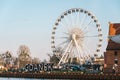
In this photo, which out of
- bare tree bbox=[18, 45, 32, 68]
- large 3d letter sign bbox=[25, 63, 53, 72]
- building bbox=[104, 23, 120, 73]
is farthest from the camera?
bare tree bbox=[18, 45, 32, 68]

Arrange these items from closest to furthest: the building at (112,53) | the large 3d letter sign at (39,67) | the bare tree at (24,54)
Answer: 1. the building at (112,53)
2. the large 3d letter sign at (39,67)
3. the bare tree at (24,54)

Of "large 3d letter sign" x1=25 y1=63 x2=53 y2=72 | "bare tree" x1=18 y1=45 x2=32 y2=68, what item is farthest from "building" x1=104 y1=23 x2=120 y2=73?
"bare tree" x1=18 y1=45 x2=32 y2=68

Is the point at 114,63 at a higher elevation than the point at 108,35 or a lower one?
lower

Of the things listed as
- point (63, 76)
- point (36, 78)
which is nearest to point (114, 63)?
point (63, 76)

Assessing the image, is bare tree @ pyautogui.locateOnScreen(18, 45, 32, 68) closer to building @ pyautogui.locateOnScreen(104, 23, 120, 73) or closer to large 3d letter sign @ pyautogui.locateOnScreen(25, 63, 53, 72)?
large 3d letter sign @ pyautogui.locateOnScreen(25, 63, 53, 72)

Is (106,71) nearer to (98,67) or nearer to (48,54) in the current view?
(98,67)

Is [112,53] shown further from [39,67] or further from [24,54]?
[24,54]

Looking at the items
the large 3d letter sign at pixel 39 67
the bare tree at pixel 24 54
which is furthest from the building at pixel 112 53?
the bare tree at pixel 24 54

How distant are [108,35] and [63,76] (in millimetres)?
16242

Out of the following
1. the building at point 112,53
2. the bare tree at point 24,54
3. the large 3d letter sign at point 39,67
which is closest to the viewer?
the building at point 112,53

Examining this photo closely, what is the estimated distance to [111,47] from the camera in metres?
102

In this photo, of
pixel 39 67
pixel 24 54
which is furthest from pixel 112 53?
pixel 24 54

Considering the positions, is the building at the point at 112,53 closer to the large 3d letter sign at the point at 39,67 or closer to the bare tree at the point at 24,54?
the large 3d letter sign at the point at 39,67

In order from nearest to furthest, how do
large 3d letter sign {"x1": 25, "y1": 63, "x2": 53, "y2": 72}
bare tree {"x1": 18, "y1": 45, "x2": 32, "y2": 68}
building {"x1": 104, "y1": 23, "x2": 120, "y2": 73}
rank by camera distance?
building {"x1": 104, "y1": 23, "x2": 120, "y2": 73} → large 3d letter sign {"x1": 25, "y1": 63, "x2": 53, "y2": 72} → bare tree {"x1": 18, "y1": 45, "x2": 32, "y2": 68}
